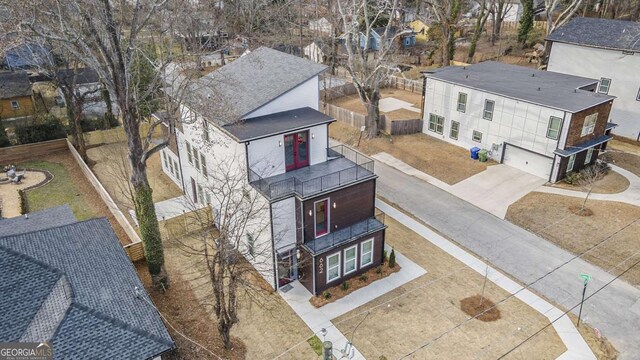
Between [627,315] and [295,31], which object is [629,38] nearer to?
[627,315]

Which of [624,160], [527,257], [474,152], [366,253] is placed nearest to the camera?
[366,253]

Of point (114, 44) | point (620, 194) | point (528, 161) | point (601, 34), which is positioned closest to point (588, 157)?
point (620, 194)

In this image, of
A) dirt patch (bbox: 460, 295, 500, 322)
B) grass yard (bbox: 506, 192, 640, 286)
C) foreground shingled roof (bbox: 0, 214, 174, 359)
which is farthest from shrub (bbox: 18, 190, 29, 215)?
grass yard (bbox: 506, 192, 640, 286)

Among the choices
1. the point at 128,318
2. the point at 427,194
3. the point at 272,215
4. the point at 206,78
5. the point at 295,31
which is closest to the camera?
the point at 128,318

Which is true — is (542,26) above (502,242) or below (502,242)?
above

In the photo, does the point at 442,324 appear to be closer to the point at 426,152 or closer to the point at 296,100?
the point at 296,100

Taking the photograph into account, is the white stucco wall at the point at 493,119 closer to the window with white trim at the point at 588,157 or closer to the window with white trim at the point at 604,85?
the window with white trim at the point at 588,157

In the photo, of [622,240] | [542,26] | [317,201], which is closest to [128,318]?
[317,201]
